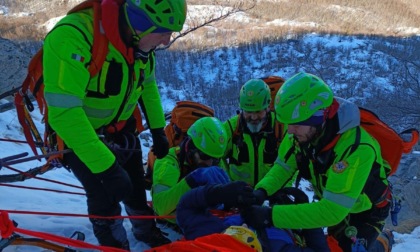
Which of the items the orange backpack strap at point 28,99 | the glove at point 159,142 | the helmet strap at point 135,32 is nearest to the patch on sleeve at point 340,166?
the glove at point 159,142

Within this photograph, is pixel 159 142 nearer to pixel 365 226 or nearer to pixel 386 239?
pixel 365 226

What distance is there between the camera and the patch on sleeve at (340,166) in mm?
3027

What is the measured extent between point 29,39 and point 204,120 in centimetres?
3865

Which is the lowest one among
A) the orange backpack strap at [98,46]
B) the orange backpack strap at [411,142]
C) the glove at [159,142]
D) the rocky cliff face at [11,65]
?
the rocky cliff face at [11,65]

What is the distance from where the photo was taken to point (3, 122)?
9.65 meters

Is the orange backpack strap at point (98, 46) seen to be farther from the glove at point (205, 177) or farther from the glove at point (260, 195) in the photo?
the glove at point (260, 195)

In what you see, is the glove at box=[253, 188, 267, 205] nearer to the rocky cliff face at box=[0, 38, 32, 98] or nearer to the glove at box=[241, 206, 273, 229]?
the glove at box=[241, 206, 273, 229]

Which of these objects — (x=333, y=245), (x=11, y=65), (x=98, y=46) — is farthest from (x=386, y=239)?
(x=11, y=65)

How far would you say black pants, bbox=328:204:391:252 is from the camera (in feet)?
12.1

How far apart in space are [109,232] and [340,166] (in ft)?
5.77

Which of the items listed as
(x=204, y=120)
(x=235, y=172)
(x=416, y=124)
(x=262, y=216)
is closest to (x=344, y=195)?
(x=262, y=216)

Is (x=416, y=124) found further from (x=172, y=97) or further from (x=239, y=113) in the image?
(x=172, y=97)

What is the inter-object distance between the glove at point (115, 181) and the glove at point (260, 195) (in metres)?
1.06

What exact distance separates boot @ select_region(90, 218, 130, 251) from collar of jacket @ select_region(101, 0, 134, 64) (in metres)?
1.31
